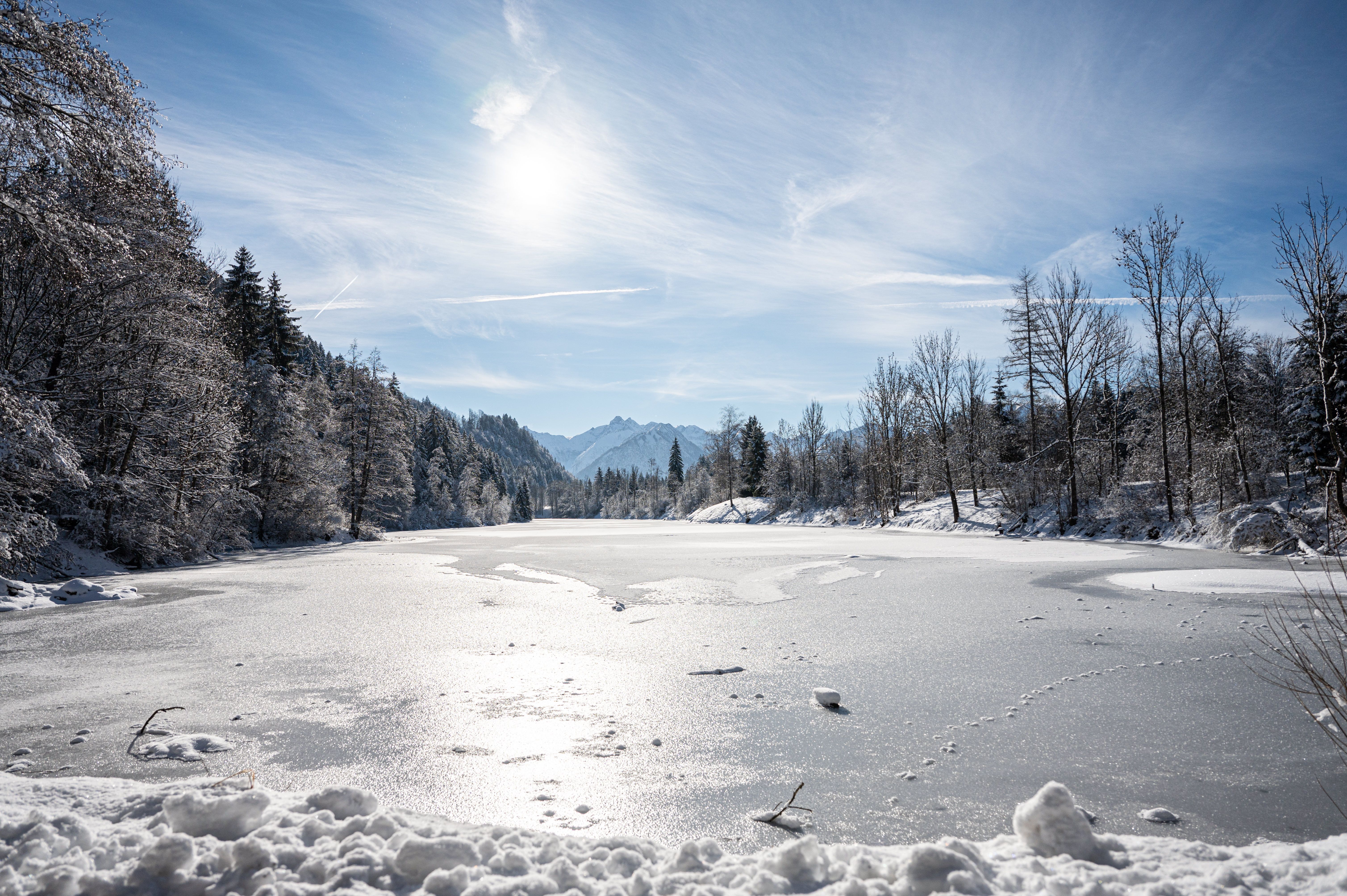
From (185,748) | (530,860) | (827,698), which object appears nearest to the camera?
(530,860)

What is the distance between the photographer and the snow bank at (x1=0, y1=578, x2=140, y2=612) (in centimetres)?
917

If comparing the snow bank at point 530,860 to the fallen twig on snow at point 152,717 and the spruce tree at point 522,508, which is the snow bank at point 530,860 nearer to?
the fallen twig on snow at point 152,717

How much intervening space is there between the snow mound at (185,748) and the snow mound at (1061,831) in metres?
4.35

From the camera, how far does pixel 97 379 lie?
12.5m

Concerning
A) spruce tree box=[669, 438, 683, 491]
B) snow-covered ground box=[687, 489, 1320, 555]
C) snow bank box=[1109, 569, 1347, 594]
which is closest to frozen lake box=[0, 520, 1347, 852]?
snow bank box=[1109, 569, 1347, 594]

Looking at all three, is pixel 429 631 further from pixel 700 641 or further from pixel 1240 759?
pixel 1240 759

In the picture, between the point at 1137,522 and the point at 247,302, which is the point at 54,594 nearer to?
the point at 247,302

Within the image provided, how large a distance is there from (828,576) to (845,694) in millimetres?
7613

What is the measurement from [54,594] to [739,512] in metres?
56.2

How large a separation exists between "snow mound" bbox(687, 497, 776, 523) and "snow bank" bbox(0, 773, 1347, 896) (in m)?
56.6

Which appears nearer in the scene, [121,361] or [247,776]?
[247,776]

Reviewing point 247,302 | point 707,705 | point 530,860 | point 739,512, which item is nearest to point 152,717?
point 530,860

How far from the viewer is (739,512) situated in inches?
2490

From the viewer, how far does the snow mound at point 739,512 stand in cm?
5981
